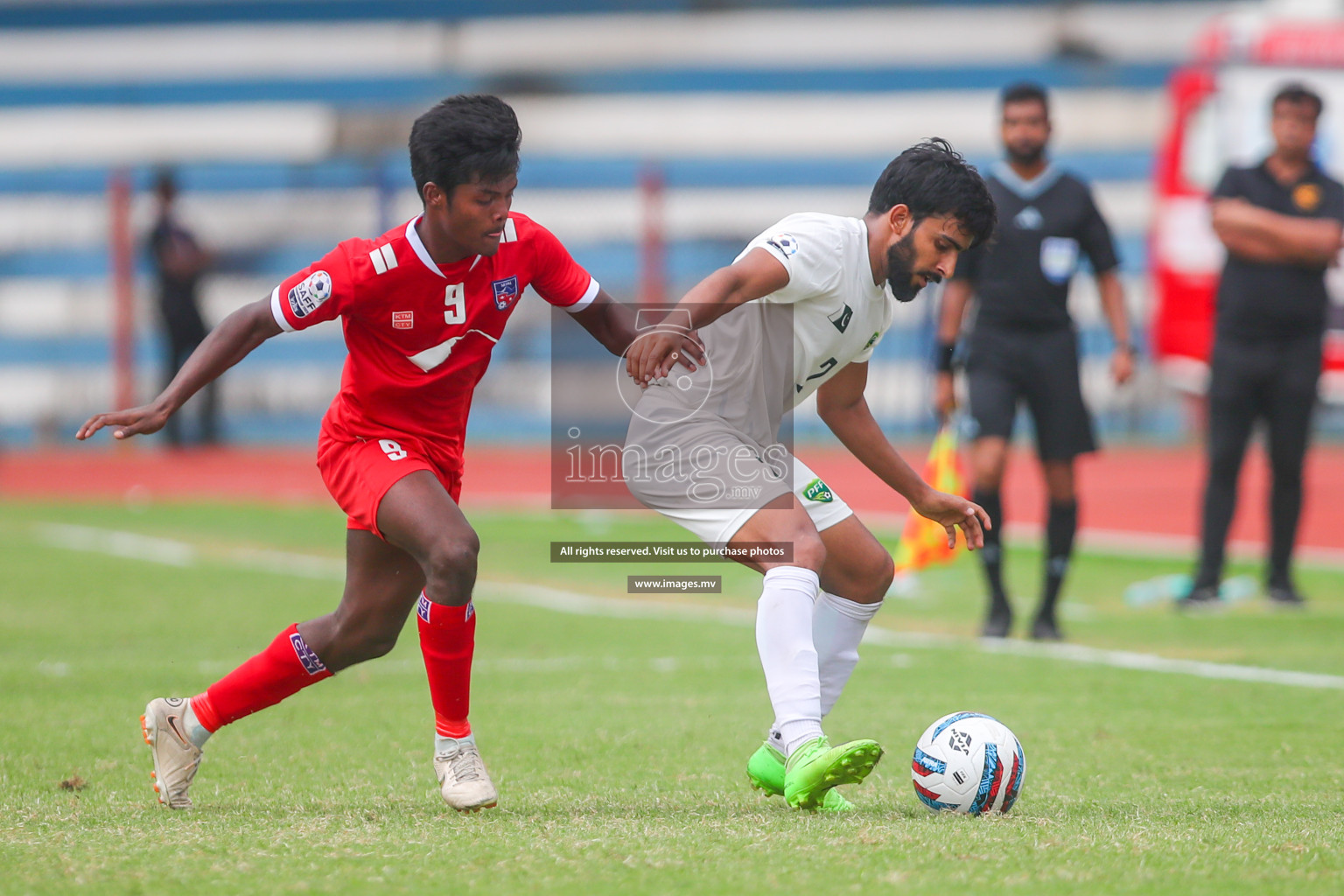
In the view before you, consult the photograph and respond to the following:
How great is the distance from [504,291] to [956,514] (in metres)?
1.45

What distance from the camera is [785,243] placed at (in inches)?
182

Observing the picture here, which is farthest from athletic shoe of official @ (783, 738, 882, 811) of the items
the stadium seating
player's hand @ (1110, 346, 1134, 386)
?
the stadium seating

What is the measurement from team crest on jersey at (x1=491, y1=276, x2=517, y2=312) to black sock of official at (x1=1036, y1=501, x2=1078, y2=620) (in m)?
4.08

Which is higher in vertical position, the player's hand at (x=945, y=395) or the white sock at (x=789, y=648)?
the player's hand at (x=945, y=395)

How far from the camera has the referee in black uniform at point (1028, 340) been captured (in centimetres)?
809

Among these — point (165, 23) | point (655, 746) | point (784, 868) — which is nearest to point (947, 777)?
point (784, 868)

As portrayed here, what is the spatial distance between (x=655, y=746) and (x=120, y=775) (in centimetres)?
169

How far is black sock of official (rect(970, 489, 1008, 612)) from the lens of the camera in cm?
802

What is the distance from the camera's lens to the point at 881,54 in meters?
26.6

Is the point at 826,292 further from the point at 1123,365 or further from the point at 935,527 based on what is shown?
the point at 935,527

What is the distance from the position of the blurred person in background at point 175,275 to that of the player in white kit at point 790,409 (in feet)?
46.3

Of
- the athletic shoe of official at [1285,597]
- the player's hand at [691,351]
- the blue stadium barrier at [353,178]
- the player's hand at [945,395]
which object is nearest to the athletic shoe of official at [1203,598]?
the athletic shoe of official at [1285,597]

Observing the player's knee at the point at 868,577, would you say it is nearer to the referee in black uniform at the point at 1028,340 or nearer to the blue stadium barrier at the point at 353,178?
the referee in black uniform at the point at 1028,340

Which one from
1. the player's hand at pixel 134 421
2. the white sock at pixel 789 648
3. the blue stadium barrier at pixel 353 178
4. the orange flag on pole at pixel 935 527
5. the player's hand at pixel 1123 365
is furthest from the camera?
the blue stadium barrier at pixel 353 178
